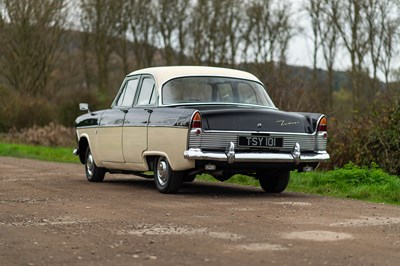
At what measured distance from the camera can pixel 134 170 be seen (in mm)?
11828

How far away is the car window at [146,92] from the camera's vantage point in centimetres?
1162

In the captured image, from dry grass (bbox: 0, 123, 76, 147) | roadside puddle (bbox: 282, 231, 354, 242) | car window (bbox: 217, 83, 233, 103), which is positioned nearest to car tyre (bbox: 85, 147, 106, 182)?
car window (bbox: 217, 83, 233, 103)

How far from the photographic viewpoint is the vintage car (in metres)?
10.1

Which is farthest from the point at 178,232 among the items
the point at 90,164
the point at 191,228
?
the point at 90,164

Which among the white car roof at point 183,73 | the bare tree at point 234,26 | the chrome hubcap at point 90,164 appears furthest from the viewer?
the bare tree at point 234,26

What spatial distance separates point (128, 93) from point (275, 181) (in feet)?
8.90

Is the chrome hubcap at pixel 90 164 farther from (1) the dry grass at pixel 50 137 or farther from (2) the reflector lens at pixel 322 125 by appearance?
(1) the dry grass at pixel 50 137

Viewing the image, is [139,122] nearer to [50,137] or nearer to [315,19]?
[50,137]

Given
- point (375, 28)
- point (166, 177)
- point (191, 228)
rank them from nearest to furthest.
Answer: point (191, 228)
point (166, 177)
point (375, 28)

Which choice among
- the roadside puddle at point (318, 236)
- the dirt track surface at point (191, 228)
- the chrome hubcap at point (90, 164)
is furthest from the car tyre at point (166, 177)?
the roadside puddle at point (318, 236)

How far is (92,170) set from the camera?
13539 mm

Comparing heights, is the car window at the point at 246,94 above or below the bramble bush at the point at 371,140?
above

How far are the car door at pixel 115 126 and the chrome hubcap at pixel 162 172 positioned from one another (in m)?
1.19

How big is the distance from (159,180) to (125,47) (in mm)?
37723
